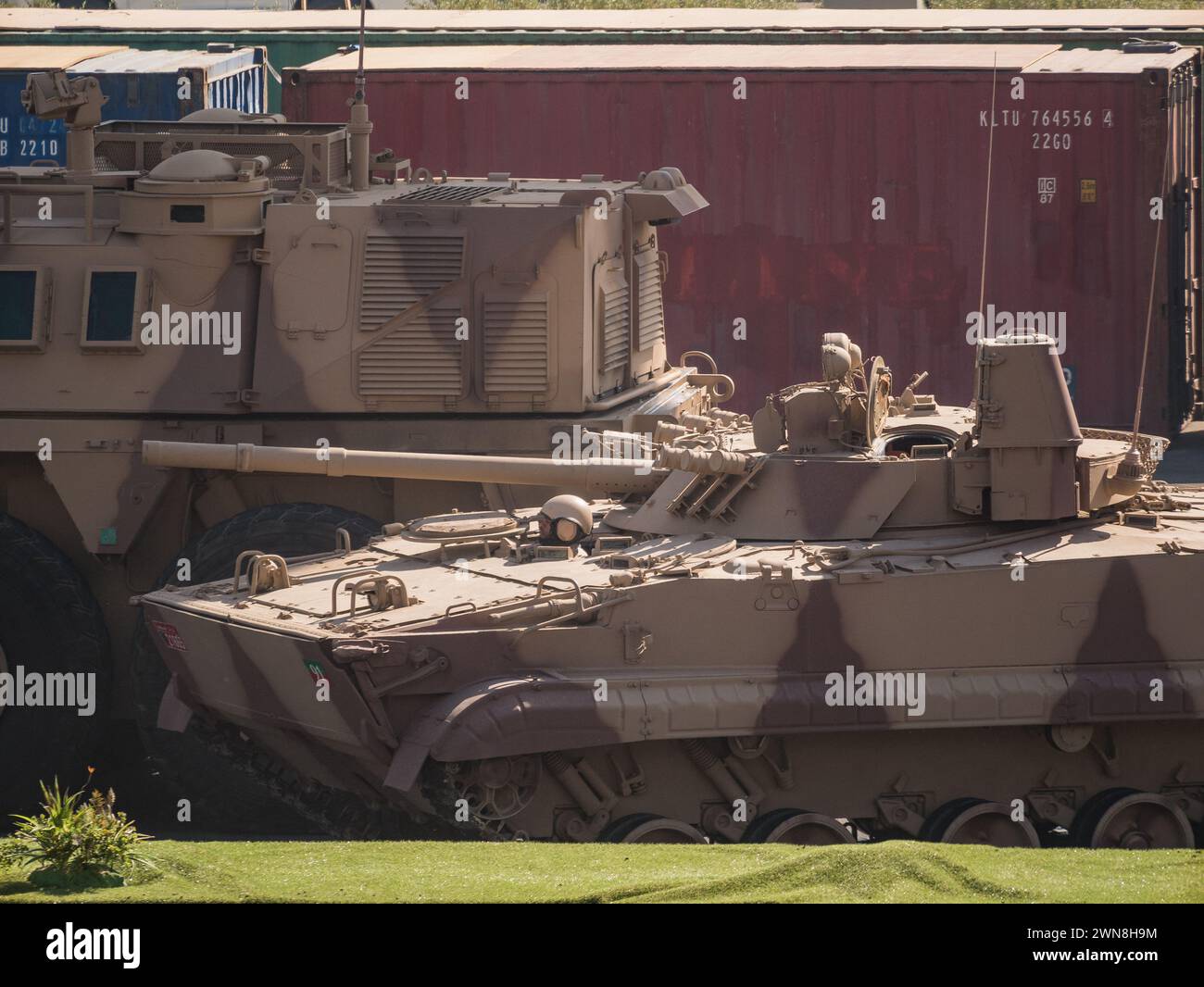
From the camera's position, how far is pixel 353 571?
43.1 feet

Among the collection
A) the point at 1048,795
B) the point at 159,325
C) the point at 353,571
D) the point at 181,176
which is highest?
the point at 181,176

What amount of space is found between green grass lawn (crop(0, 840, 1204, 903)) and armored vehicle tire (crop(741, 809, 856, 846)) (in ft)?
2.83

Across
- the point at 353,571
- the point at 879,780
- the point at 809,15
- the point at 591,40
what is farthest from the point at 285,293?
the point at 809,15

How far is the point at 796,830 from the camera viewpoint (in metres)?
12.8

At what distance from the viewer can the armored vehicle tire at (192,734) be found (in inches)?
574

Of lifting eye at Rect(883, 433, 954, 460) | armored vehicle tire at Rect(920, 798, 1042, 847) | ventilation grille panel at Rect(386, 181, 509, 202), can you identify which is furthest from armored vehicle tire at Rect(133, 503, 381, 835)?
armored vehicle tire at Rect(920, 798, 1042, 847)

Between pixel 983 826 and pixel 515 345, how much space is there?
4.98 metres

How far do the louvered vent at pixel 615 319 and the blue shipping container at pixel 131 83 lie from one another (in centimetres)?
935

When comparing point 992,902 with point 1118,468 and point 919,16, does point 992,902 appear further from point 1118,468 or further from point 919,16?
point 919,16

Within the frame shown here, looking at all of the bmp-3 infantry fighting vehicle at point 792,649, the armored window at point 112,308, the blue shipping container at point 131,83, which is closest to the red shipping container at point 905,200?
the blue shipping container at point 131,83

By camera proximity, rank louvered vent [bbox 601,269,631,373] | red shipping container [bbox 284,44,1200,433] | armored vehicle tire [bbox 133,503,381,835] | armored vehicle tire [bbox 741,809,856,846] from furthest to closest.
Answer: red shipping container [bbox 284,44,1200,433] < louvered vent [bbox 601,269,631,373] < armored vehicle tire [bbox 133,503,381,835] < armored vehicle tire [bbox 741,809,856,846]

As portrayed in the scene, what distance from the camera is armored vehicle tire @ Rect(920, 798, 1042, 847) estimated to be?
1281 cm

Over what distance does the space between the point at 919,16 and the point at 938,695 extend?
15.5 meters

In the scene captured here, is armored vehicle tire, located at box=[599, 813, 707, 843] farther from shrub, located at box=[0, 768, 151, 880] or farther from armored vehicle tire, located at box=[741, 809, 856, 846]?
shrub, located at box=[0, 768, 151, 880]
